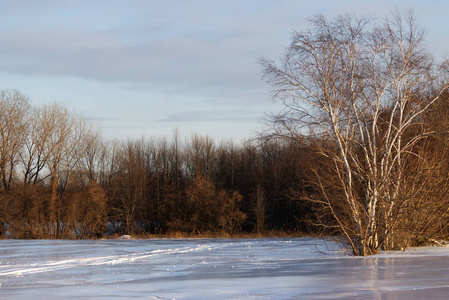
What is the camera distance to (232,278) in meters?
10.6

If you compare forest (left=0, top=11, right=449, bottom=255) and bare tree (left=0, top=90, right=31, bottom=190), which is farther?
bare tree (left=0, top=90, right=31, bottom=190)

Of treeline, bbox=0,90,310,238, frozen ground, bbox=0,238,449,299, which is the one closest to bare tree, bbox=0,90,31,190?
treeline, bbox=0,90,310,238

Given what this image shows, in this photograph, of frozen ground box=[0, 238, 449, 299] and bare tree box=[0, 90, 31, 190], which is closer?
frozen ground box=[0, 238, 449, 299]

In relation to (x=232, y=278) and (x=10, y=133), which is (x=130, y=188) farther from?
(x=232, y=278)

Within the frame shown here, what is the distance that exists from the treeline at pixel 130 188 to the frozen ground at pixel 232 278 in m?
20.6

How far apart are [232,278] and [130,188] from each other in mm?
43237

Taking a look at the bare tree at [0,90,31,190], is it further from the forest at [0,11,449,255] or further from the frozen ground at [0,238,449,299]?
the frozen ground at [0,238,449,299]

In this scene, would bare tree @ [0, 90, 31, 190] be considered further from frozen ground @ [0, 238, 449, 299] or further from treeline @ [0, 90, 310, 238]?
frozen ground @ [0, 238, 449, 299]

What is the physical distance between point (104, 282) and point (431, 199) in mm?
10546

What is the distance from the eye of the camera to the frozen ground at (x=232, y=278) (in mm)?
8367

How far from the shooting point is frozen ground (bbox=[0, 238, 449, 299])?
8.37 metres

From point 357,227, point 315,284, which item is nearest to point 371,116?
point 357,227

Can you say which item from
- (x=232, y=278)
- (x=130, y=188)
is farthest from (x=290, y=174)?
(x=232, y=278)

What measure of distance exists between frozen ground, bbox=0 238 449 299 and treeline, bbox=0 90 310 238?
20647 mm
